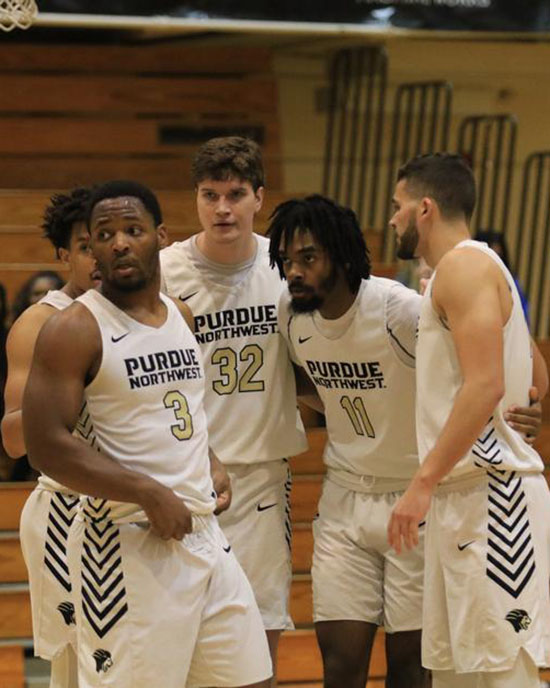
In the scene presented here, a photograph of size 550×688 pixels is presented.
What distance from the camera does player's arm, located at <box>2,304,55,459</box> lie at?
4207 mm

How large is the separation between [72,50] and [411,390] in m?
4.99

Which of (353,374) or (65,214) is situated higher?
(65,214)

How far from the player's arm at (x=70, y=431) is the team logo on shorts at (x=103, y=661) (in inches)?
14.2

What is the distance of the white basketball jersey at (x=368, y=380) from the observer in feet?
14.7

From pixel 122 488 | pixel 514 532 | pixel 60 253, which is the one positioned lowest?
pixel 514 532

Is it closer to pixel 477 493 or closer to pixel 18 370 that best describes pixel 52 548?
pixel 18 370

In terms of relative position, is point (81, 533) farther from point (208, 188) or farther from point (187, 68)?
point (187, 68)

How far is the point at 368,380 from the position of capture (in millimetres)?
4477

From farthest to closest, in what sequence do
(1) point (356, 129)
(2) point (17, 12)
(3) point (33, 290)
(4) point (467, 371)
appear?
1. (1) point (356, 129)
2. (3) point (33, 290)
3. (2) point (17, 12)
4. (4) point (467, 371)

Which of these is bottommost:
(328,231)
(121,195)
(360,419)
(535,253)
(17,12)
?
(535,253)

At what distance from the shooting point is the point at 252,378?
4660 mm

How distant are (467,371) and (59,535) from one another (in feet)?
4.35

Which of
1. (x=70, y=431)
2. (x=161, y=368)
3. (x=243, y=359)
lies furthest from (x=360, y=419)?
(x=70, y=431)

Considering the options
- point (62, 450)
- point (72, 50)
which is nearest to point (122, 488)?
point (62, 450)
